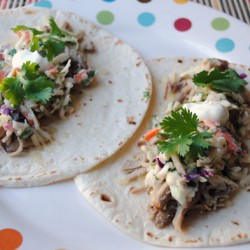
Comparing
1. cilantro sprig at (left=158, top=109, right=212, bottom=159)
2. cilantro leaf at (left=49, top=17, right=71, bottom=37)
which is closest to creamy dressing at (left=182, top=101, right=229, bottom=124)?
cilantro sprig at (left=158, top=109, right=212, bottom=159)

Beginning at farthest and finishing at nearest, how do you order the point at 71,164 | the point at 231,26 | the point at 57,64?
1. the point at 231,26
2. the point at 57,64
3. the point at 71,164

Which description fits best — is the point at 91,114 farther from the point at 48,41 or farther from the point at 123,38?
the point at 123,38

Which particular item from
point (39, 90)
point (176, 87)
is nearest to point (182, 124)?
point (176, 87)

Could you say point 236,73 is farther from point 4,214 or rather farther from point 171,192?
point 4,214

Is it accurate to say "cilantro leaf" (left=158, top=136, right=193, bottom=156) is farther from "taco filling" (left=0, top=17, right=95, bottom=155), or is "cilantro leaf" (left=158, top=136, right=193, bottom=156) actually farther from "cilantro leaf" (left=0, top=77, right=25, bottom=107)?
"cilantro leaf" (left=0, top=77, right=25, bottom=107)

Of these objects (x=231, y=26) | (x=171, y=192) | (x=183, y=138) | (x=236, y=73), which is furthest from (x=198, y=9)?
(x=171, y=192)
